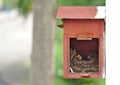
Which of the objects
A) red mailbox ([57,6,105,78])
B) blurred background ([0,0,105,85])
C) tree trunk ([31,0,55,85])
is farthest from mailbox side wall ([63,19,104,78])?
tree trunk ([31,0,55,85])

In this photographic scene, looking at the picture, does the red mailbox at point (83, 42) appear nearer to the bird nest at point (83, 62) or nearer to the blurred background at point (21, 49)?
the bird nest at point (83, 62)

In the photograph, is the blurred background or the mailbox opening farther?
the blurred background

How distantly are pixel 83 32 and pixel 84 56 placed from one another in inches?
5.2

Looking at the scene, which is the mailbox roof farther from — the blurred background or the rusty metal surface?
the blurred background

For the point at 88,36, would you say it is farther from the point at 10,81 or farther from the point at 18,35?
the point at 18,35

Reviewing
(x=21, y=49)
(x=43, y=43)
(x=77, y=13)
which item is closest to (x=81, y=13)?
(x=77, y=13)

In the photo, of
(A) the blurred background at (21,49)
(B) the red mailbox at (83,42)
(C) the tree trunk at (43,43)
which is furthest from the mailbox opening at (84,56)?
(C) the tree trunk at (43,43)

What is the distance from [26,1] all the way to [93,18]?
2.06 m

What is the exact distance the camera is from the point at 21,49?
959cm

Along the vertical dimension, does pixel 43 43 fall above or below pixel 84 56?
above

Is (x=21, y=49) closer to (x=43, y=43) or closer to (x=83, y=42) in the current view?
(x=43, y=43)

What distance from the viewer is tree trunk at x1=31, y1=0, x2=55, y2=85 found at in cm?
316

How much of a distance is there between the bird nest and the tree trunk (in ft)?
3.09

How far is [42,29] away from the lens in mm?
3162
